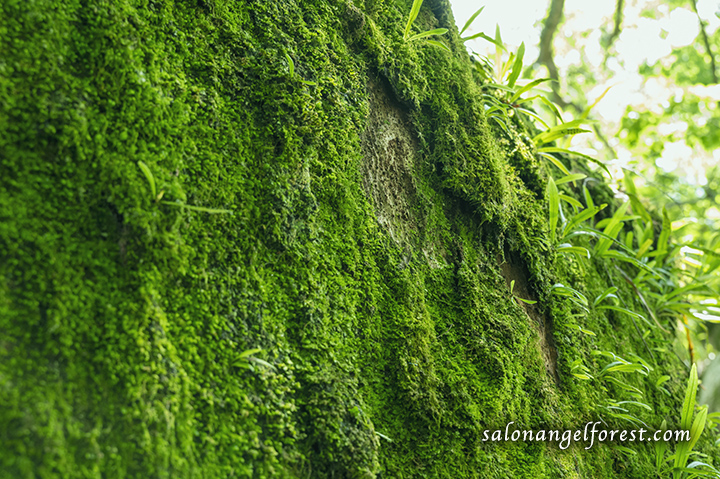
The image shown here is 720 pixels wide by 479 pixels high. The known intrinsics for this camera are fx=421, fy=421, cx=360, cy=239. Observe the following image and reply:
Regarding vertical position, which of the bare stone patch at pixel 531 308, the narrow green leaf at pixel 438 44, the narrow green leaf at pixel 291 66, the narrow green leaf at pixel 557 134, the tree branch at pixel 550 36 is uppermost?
the tree branch at pixel 550 36

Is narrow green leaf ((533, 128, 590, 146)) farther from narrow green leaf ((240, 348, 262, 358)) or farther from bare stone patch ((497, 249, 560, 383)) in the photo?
narrow green leaf ((240, 348, 262, 358))

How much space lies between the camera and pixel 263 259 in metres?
1.18

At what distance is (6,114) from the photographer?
2.81 ft

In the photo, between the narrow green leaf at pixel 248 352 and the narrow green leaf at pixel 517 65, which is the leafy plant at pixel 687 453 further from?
the narrow green leaf at pixel 248 352

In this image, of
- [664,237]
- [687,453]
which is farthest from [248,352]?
[664,237]

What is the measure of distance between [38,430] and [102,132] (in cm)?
62

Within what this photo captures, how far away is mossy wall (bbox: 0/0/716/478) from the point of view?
839mm

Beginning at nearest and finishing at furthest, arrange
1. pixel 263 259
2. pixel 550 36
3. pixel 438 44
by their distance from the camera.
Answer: pixel 263 259
pixel 438 44
pixel 550 36

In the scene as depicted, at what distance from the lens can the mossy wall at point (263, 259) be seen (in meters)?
0.84

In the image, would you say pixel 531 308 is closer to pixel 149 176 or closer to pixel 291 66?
pixel 291 66

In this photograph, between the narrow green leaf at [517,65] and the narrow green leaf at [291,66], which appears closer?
the narrow green leaf at [291,66]

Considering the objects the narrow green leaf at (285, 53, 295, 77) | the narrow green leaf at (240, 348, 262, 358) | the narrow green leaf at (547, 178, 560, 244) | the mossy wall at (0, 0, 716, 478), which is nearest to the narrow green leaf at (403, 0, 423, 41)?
the mossy wall at (0, 0, 716, 478)

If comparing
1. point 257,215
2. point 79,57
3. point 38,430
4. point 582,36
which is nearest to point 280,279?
point 257,215

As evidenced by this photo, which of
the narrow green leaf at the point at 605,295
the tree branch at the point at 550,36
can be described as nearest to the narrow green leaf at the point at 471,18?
the narrow green leaf at the point at 605,295
